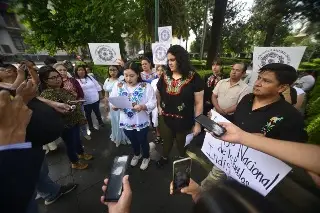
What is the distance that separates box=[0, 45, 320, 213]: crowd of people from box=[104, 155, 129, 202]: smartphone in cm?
4

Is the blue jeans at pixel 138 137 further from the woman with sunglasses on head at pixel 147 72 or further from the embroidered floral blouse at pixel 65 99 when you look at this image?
the woman with sunglasses on head at pixel 147 72

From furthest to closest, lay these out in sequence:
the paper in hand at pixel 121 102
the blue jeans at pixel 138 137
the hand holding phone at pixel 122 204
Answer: the blue jeans at pixel 138 137
the paper in hand at pixel 121 102
the hand holding phone at pixel 122 204

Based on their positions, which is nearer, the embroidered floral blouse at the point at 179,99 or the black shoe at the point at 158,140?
the embroidered floral blouse at the point at 179,99

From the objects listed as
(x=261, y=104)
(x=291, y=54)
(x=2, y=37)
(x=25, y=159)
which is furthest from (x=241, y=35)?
(x=2, y=37)

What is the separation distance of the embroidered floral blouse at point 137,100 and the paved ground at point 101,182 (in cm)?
93

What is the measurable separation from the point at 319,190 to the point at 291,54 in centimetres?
287

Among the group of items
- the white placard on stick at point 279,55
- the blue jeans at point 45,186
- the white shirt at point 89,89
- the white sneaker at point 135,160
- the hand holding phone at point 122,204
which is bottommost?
the white sneaker at point 135,160

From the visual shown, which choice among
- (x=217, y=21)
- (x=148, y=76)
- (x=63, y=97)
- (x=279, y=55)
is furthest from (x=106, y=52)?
(x=217, y=21)

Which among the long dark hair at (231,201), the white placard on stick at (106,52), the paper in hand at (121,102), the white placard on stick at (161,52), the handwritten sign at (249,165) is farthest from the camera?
the white placard on stick at (161,52)

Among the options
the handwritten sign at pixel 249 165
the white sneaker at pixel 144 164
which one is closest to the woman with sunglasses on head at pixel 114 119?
the white sneaker at pixel 144 164

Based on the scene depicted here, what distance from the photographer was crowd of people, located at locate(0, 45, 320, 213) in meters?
0.84

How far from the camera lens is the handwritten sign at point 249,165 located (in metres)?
1.35

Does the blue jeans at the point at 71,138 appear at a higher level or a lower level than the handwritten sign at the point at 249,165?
lower

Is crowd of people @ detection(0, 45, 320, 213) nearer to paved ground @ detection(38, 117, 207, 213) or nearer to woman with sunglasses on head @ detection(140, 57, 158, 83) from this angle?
woman with sunglasses on head @ detection(140, 57, 158, 83)
